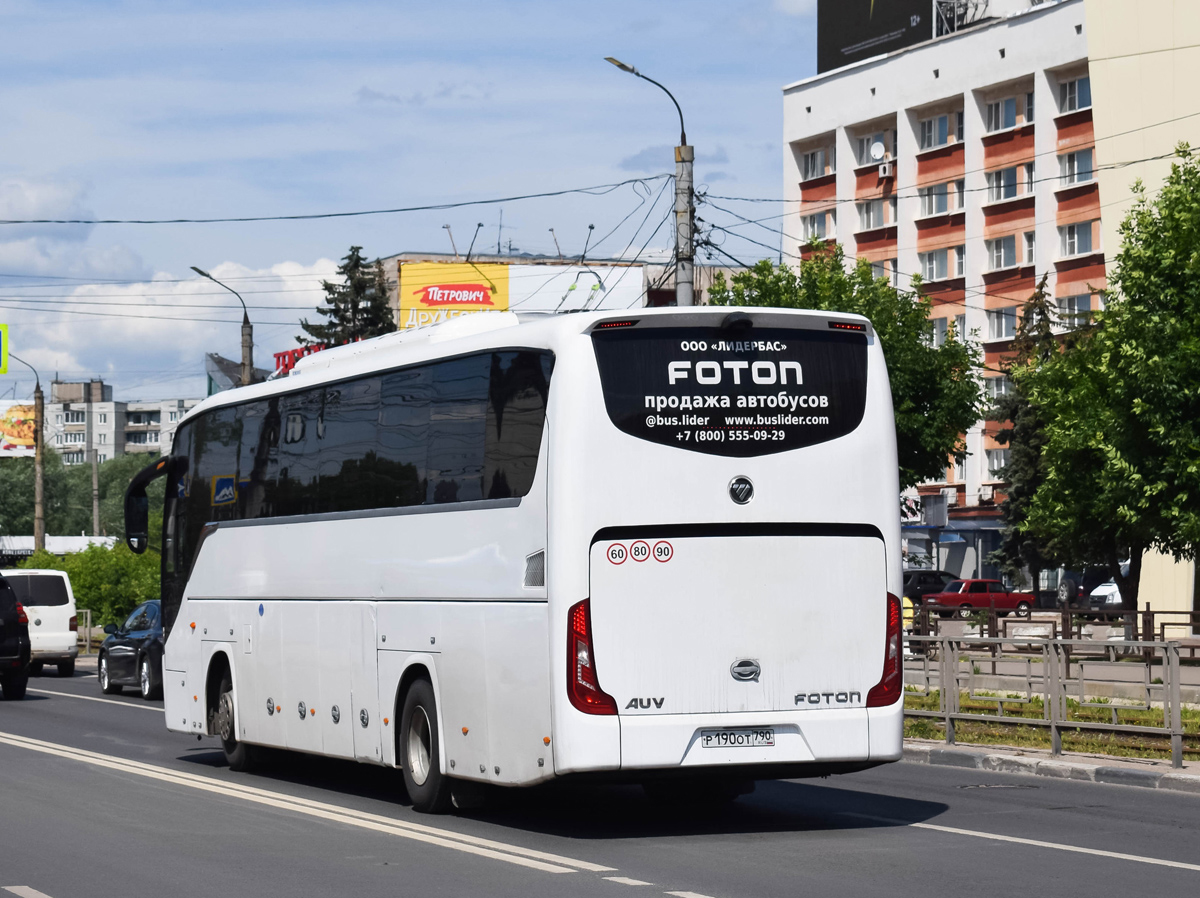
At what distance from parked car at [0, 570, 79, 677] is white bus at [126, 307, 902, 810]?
74.9 ft

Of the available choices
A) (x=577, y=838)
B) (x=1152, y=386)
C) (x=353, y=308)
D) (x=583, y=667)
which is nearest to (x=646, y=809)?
(x=577, y=838)

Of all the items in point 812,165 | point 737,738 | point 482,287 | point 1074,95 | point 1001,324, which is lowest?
point 737,738

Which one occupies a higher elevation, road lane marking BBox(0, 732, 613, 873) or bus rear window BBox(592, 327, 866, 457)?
bus rear window BBox(592, 327, 866, 457)

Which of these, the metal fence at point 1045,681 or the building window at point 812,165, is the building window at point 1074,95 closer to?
the building window at point 812,165

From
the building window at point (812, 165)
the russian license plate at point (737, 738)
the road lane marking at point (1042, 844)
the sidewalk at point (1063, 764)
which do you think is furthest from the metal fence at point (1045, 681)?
the building window at point (812, 165)

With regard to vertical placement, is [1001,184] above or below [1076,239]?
above

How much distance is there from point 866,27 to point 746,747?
6640 centimetres

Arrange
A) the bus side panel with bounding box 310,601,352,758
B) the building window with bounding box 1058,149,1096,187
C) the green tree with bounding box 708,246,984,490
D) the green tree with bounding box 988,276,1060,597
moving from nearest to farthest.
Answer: the bus side panel with bounding box 310,601,352,758
the green tree with bounding box 708,246,984,490
the green tree with bounding box 988,276,1060,597
the building window with bounding box 1058,149,1096,187

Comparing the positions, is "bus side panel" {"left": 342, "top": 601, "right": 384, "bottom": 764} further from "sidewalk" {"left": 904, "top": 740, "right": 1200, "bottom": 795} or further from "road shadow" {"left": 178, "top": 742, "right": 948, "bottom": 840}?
"sidewalk" {"left": 904, "top": 740, "right": 1200, "bottom": 795}

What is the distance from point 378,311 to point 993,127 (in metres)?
35.1

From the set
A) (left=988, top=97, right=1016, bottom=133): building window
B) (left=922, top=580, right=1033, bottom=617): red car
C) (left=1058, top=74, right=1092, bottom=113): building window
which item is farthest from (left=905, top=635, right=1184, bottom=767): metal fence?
(left=988, top=97, right=1016, bottom=133): building window

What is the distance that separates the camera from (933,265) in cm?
7081

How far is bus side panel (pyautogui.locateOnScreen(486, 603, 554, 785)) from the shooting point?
11258 millimetres

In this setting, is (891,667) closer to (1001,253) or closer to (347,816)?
(347,816)
